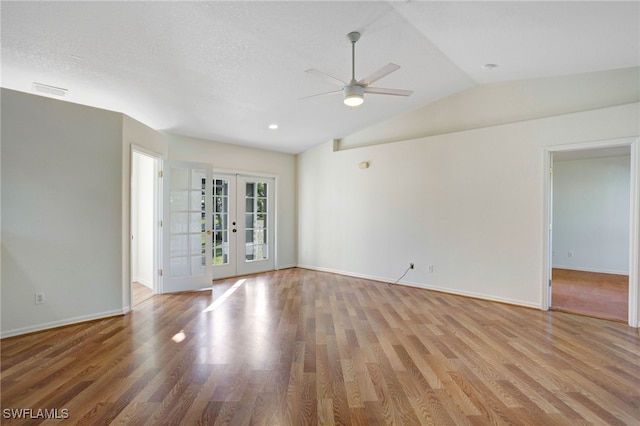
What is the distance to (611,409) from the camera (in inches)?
81.0

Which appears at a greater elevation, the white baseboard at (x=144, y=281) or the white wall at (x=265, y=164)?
the white wall at (x=265, y=164)

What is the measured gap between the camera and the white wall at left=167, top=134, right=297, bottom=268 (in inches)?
223

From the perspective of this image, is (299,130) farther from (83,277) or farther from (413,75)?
(83,277)

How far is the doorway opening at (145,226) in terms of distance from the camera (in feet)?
16.4

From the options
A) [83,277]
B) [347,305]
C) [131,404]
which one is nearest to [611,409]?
[347,305]

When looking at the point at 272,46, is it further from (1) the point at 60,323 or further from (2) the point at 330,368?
(1) the point at 60,323

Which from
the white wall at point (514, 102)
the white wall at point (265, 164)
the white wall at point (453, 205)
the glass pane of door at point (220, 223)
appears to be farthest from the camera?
the glass pane of door at point (220, 223)

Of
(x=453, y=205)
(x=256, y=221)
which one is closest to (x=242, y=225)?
(x=256, y=221)

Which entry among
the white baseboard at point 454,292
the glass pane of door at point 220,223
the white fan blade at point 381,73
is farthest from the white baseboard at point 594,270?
the glass pane of door at point 220,223

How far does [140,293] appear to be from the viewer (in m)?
4.98

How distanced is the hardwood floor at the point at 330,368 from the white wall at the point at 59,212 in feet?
1.13

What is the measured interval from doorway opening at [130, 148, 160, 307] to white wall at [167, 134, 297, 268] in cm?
57

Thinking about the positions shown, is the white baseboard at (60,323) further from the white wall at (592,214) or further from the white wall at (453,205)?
the white wall at (592,214)
